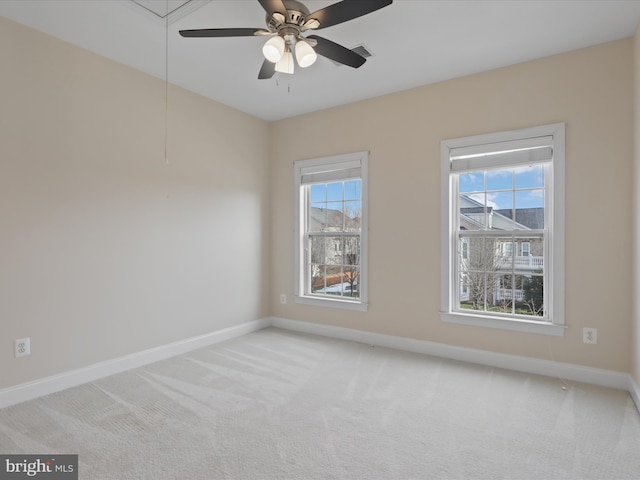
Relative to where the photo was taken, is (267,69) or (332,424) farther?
(267,69)

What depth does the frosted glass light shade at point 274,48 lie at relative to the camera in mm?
2141

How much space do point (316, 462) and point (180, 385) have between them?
4.88 feet

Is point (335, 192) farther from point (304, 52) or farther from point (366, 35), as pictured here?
point (304, 52)

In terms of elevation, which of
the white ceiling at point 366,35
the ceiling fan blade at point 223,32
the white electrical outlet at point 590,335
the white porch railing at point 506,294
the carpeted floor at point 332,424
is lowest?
the carpeted floor at point 332,424

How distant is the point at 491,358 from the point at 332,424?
1831 mm

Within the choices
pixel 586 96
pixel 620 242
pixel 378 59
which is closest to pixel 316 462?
pixel 620 242

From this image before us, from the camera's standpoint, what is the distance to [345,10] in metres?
1.91

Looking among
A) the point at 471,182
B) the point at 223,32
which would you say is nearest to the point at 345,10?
the point at 223,32

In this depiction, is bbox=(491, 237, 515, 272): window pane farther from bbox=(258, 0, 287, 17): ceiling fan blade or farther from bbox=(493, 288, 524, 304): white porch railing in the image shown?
bbox=(258, 0, 287, 17): ceiling fan blade

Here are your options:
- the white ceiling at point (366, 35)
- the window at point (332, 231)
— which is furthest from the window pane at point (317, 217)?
the white ceiling at point (366, 35)

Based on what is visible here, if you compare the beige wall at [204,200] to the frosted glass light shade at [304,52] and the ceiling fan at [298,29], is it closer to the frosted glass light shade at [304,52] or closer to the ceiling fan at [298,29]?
the ceiling fan at [298,29]

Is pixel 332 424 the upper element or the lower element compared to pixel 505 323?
lower

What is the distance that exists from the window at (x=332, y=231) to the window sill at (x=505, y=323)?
100 centimetres

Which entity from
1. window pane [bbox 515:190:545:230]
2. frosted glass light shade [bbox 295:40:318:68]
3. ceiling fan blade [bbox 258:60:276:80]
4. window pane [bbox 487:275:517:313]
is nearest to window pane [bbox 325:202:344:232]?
window pane [bbox 487:275:517:313]
